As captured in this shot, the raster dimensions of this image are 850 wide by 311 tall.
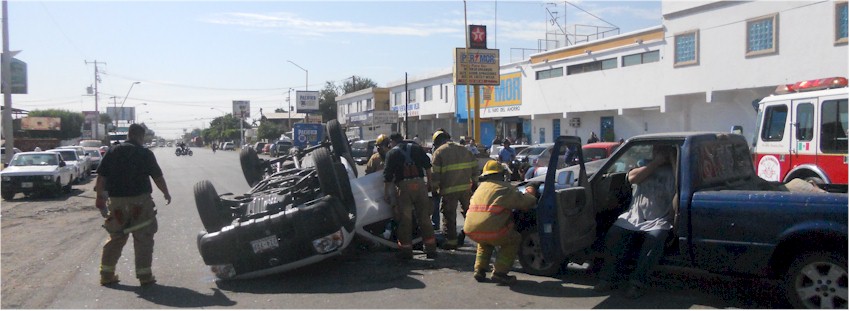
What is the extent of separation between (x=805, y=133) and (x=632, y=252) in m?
5.90

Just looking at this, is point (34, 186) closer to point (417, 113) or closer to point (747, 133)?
point (747, 133)

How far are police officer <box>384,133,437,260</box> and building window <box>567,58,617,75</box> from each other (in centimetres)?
2609

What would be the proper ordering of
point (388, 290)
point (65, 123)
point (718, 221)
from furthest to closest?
point (65, 123) < point (388, 290) < point (718, 221)

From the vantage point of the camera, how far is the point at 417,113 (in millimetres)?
52844

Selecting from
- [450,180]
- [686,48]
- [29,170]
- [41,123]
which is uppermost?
[686,48]

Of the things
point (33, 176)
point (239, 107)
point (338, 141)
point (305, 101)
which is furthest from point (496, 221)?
point (239, 107)

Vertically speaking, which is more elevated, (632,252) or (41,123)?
(41,123)

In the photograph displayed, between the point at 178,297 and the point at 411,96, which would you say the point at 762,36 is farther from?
the point at 411,96

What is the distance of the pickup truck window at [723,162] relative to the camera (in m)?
6.37

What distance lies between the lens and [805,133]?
11.0 meters

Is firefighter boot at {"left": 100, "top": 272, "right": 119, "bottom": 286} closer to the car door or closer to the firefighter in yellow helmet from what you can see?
the firefighter in yellow helmet

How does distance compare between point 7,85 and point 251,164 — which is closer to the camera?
point 251,164

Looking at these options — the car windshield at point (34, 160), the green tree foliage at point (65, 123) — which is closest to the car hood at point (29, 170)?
the car windshield at point (34, 160)

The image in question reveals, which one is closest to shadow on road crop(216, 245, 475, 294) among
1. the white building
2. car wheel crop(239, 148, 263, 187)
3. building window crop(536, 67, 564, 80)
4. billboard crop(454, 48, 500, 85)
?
car wheel crop(239, 148, 263, 187)
